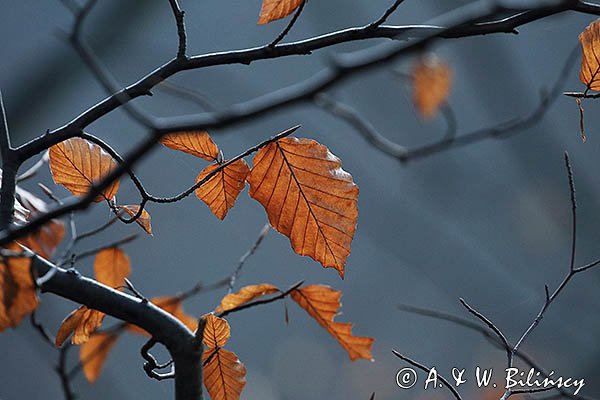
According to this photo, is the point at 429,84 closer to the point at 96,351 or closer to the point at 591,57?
the point at 591,57

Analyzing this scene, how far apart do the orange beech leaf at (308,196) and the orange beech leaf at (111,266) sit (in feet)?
0.58

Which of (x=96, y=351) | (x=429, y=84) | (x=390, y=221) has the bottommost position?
(x=96, y=351)

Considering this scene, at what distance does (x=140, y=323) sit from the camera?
21cm

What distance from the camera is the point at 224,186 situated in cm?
26

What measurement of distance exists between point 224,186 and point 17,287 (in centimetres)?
11

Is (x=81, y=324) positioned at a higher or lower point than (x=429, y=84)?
lower

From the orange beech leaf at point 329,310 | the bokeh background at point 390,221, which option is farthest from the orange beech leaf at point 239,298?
the bokeh background at point 390,221

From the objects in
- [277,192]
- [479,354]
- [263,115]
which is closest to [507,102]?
[479,354]

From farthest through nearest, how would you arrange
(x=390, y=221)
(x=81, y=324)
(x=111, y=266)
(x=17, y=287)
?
(x=390, y=221), (x=111, y=266), (x=81, y=324), (x=17, y=287)

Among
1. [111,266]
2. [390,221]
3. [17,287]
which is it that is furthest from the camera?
[390,221]

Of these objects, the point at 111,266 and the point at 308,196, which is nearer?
the point at 308,196

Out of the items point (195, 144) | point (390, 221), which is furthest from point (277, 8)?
point (390, 221)

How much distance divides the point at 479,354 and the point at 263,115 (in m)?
1.74

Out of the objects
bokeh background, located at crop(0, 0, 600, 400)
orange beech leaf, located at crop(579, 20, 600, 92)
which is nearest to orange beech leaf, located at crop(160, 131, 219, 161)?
orange beech leaf, located at crop(579, 20, 600, 92)
